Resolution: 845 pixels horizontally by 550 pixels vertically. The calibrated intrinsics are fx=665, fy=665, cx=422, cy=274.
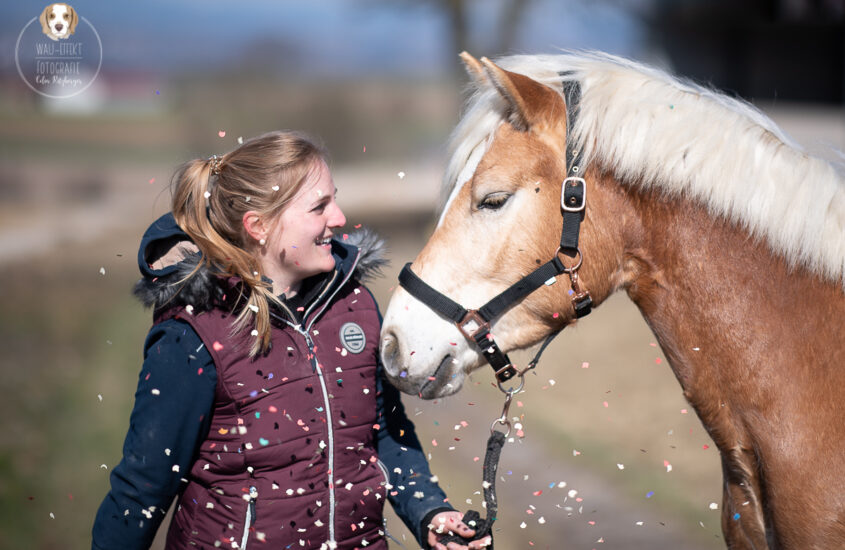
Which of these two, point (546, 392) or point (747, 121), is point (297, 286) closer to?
point (747, 121)

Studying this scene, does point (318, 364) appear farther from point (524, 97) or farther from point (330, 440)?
point (524, 97)

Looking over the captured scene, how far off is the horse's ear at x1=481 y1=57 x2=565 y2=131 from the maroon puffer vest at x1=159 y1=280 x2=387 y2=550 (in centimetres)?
90

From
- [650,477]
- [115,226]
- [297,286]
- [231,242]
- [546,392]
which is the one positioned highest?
[231,242]

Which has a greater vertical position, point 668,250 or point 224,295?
point 668,250

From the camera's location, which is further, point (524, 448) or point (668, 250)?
point (524, 448)

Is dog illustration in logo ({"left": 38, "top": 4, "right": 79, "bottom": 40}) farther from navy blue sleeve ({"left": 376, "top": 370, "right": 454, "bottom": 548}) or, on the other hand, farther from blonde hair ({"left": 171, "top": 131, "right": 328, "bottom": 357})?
navy blue sleeve ({"left": 376, "top": 370, "right": 454, "bottom": 548})

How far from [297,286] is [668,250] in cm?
116

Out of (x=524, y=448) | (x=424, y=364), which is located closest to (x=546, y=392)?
(x=524, y=448)

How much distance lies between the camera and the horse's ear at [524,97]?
6.29 feet

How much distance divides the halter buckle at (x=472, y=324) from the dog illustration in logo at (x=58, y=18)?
20.4ft

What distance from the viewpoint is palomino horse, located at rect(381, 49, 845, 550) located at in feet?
6.01


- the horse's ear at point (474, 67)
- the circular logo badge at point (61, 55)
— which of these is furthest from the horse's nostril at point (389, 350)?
the circular logo badge at point (61, 55)

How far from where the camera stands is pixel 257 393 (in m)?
1.91

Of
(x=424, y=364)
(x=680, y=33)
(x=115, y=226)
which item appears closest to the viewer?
(x=424, y=364)
